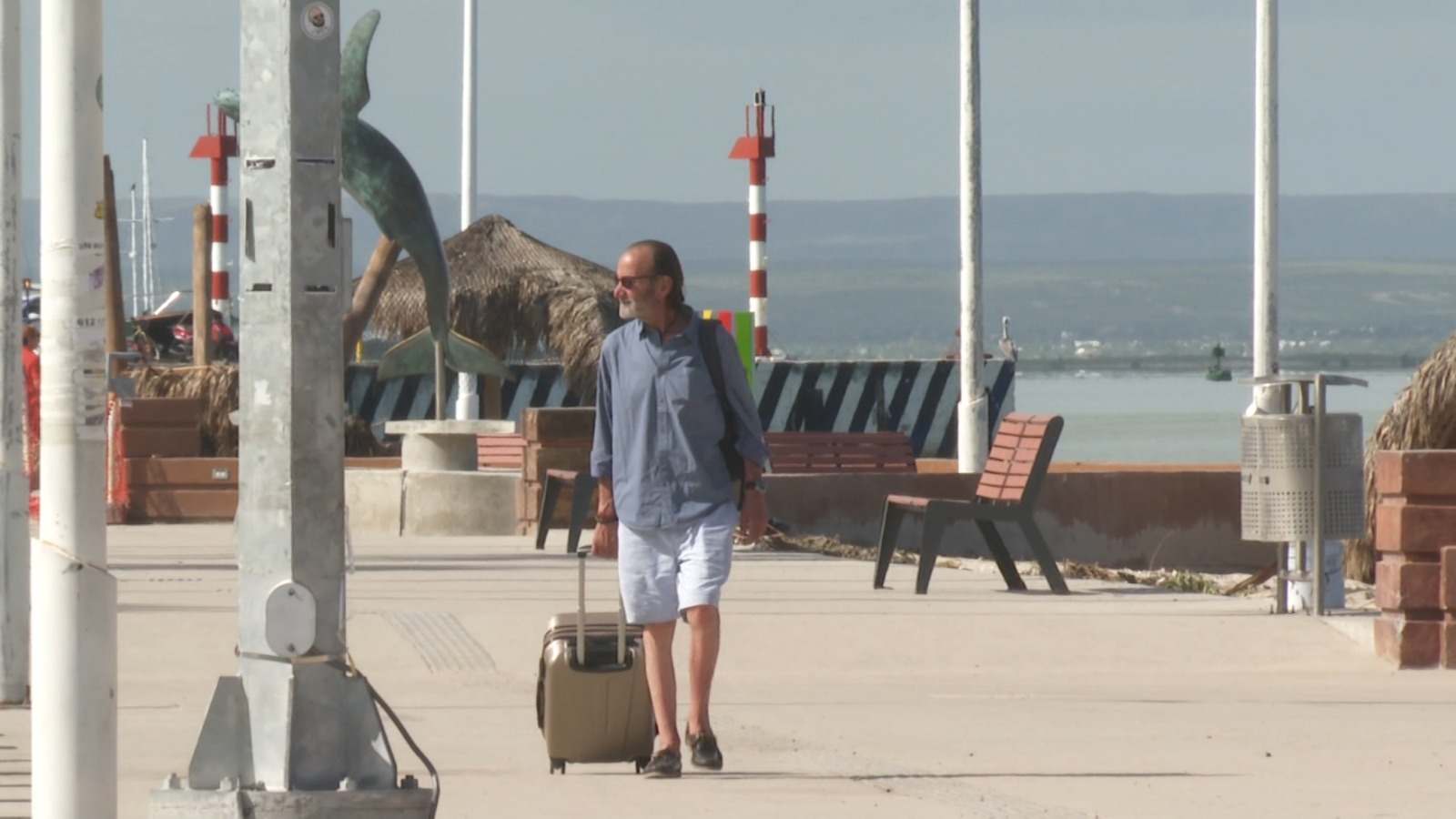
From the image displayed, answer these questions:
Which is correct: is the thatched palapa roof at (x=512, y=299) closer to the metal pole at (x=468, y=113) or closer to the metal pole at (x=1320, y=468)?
the metal pole at (x=468, y=113)

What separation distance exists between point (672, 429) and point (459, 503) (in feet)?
41.7

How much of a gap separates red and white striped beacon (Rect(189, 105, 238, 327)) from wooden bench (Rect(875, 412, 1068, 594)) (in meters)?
31.0

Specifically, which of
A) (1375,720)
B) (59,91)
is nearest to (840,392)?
(1375,720)

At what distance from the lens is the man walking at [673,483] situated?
8688 millimetres

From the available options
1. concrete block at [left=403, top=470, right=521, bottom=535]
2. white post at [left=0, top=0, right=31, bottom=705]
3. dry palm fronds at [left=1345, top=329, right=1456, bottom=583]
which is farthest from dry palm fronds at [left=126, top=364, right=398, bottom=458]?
white post at [left=0, top=0, right=31, bottom=705]

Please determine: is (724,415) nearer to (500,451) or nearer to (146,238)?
(500,451)

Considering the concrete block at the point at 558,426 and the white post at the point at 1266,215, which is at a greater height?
the white post at the point at 1266,215

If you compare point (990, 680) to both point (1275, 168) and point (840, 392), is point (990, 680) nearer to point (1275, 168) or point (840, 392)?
point (1275, 168)

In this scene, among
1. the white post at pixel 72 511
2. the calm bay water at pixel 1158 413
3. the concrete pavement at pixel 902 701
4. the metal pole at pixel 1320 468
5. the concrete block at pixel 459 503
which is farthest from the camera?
the calm bay water at pixel 1158 413

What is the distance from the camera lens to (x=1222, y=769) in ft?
28.8

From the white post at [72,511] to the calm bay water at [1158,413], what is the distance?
29.1 meters

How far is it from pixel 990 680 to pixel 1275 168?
801 cm

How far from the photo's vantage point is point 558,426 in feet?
65.6

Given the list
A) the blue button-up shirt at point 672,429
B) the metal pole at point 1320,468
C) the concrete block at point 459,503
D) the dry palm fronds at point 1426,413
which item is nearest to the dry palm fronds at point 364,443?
the concrete block at point 459,503
